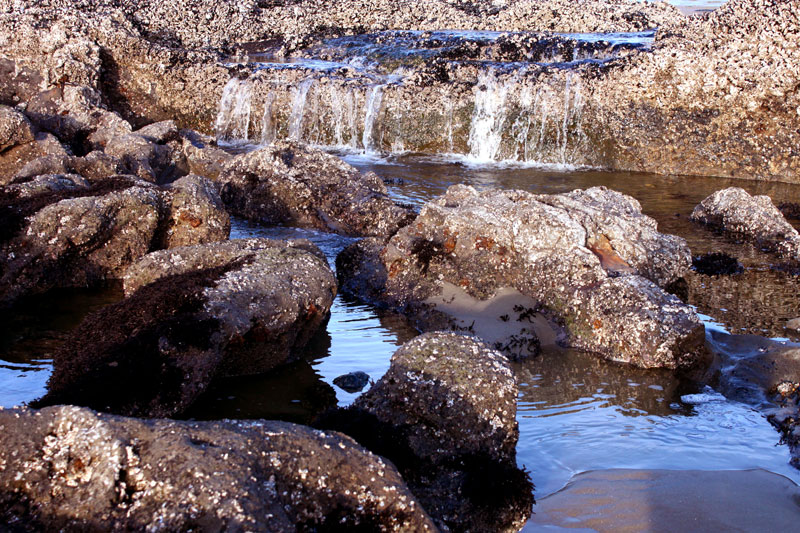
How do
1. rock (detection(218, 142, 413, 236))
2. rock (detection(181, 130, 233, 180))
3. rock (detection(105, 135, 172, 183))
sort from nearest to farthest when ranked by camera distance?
rock (detection(218, 142, 413, 236))
rock (detection(105, 135, 172, 183))
rock (detection(181, 130, 233, 180))

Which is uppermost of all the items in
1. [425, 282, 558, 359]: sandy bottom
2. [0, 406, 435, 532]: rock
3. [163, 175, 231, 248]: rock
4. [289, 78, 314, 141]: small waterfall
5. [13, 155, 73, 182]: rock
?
[289, 78, 314, 141]: small waterfall

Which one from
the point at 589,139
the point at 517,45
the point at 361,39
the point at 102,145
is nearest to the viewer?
the point at 102,145

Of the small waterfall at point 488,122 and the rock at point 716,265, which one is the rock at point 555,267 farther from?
the small waterfall at point 488,122

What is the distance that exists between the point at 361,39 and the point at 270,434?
15095mm

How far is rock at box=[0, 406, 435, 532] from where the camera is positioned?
2590 millimetres

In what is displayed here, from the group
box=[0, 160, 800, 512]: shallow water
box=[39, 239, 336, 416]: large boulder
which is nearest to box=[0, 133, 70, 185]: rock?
box=[0, 160, 800, 512]: shallow water

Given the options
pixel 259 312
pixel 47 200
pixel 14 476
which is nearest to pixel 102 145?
pixel 47 200

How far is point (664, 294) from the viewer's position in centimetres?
600

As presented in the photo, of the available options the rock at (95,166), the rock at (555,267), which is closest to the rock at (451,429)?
the rock at (555,267)

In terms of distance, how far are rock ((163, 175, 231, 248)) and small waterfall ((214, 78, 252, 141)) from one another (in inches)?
281

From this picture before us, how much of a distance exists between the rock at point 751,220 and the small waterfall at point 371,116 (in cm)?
598

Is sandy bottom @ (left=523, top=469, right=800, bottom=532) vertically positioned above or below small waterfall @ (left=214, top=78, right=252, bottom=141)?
below

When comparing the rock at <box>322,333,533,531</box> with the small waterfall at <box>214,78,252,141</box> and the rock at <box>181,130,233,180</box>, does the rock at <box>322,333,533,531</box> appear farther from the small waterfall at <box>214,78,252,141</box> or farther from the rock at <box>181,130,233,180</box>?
the small waterfall at <box>214,78,252,141</box>

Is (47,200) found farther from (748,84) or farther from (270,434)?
(748,84)
